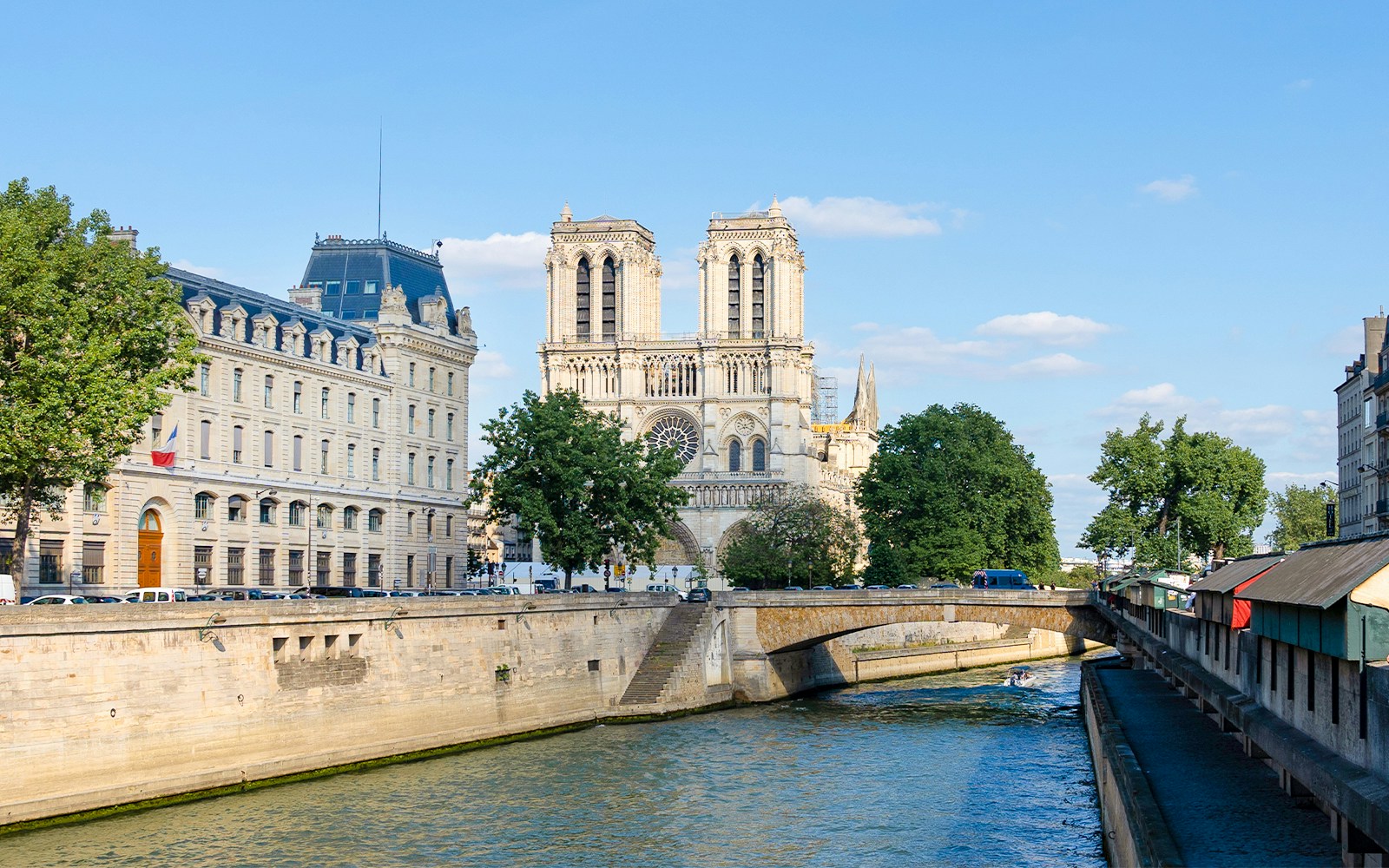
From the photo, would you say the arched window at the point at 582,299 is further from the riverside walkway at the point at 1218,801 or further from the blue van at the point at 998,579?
the riverside walkway at the point at 1218,801

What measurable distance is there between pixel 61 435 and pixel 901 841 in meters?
26.2

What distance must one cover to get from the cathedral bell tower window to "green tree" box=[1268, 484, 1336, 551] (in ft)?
162

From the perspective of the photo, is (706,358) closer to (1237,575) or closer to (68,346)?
(68,346)

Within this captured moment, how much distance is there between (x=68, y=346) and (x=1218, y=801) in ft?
114

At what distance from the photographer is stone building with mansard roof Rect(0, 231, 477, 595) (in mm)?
69938

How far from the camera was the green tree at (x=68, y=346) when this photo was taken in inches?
1869

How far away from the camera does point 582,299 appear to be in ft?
508

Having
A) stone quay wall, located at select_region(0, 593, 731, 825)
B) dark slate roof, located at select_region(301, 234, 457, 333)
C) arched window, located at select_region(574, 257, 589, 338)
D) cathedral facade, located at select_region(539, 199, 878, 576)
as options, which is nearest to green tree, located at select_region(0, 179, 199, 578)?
stone quay wall, located at select_region(0, 593, 731, 825)

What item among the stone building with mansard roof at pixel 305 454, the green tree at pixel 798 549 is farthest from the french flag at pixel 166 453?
the green tree at pixel 798 549

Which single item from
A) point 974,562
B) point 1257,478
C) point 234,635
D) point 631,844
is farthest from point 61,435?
point 1257,478

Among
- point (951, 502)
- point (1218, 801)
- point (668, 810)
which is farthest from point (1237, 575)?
point (951, 502)

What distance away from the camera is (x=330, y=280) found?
96500 millimetres

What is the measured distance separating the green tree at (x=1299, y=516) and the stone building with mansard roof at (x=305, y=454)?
8267 centimetres

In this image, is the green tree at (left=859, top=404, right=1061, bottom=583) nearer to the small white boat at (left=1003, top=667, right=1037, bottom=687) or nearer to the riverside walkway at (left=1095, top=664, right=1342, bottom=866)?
the small white boat at (left=1003, top=667, right=1037, bottom=687)
